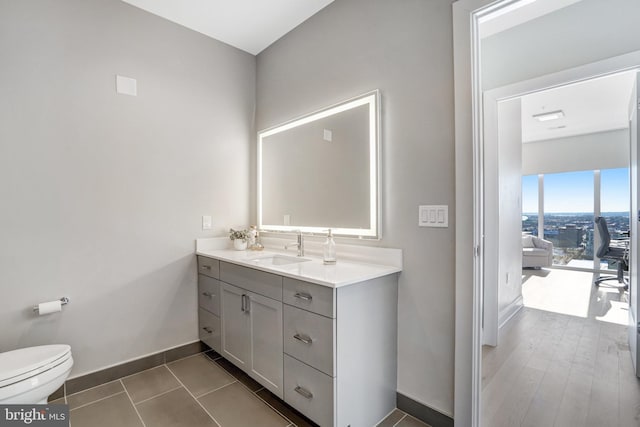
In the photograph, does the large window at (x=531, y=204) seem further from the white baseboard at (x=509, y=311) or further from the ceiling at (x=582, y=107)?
the white baseboard at (x=509, y=311)

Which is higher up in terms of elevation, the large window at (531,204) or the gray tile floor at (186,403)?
the large window at (531,204)

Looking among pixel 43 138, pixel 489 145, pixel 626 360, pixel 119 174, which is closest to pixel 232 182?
pixel 119 174

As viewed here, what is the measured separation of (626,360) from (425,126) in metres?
2.44

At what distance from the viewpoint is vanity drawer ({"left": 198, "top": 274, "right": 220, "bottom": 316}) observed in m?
2.26

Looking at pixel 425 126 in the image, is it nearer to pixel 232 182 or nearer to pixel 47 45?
pixel 232 182

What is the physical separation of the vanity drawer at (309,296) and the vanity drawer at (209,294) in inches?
34.2

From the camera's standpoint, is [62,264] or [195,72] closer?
[62,264]

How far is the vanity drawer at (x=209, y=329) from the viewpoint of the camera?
2.26 metres

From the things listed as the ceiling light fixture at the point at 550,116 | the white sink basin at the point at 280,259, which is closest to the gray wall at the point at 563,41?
the white sink basin at the point at 280,259

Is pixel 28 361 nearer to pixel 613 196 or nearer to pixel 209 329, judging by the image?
pixel 209 329

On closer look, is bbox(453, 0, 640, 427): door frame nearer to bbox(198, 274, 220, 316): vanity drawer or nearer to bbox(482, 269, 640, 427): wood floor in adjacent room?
bbox(482, 269, 640, 427): wood floor in adjacent room

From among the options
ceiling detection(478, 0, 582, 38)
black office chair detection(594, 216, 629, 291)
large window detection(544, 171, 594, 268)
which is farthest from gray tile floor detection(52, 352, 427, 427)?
large window detection(544, 171, 594, 268)

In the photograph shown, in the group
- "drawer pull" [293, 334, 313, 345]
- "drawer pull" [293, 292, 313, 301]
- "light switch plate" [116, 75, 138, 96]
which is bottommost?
"drawer pull" [293, 334, 313, 345]

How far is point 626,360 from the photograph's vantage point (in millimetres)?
2258
